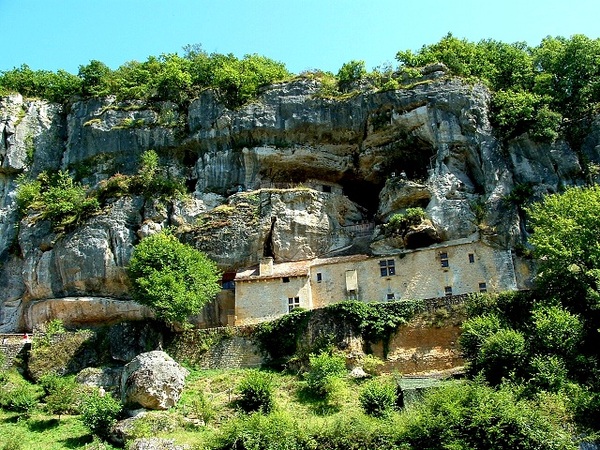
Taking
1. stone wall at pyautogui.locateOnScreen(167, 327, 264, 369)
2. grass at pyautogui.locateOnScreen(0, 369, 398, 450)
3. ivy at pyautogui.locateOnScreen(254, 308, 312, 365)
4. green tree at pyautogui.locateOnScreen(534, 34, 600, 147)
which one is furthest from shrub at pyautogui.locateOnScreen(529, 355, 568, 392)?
green tree at pyautogui.locateOnScreen(534, 34, 600, 147)

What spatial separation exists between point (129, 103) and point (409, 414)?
3263cm

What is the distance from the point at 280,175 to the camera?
46.8 meters

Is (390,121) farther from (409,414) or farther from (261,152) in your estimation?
(409,414)

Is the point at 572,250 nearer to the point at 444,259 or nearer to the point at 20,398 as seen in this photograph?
the point at 444,259

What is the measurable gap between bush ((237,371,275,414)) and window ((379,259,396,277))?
11.9 metres

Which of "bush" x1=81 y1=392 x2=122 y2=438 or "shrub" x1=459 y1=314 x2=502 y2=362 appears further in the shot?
"shrub" x1=459 y1=314 x2=502 y2=362

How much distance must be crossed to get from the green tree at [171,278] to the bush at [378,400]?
12008 millimetres

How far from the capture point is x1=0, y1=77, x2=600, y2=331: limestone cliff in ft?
134

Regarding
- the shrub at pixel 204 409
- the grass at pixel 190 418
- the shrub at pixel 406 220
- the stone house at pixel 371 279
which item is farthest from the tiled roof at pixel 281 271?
the shrub at pixel 204 409

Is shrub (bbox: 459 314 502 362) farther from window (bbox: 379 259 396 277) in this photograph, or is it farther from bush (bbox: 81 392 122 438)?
bush (bbox: 81 392 122 438)

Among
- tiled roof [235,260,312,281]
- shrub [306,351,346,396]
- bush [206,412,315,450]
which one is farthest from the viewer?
→ tiled roof [235,260,312,281]

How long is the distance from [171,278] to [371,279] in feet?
37.4

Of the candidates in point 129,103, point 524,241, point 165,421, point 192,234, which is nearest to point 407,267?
point 524,241

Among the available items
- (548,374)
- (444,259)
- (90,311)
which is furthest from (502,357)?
(90,311)
